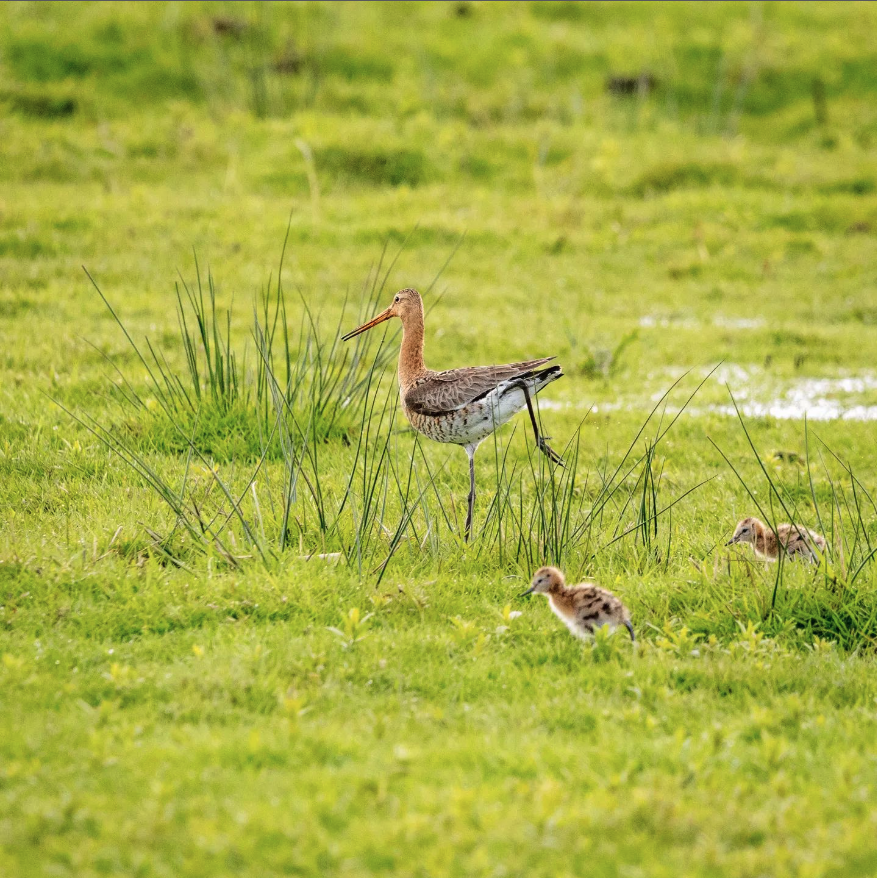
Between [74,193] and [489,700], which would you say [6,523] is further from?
[74,193]

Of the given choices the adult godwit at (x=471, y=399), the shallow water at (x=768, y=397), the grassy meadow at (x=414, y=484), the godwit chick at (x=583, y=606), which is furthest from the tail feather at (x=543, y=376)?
the shallow water at (x=768, y=397)

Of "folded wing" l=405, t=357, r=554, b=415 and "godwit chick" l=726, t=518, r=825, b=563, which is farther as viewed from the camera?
"folded wing" l=405, t=357, r=554, b=415

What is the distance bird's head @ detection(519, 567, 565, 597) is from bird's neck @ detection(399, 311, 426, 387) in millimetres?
2589

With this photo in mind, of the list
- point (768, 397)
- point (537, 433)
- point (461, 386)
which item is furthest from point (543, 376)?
point (768, 397)

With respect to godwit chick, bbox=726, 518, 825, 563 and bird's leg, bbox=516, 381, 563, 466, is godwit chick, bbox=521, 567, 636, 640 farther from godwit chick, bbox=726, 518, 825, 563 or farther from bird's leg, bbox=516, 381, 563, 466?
godwit chick, bbox=726, 518, 825, 563

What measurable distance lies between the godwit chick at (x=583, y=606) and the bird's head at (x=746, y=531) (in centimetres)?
131

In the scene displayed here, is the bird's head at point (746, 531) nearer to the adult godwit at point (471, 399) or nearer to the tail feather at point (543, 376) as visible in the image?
the adult godwit at point (471, 399)

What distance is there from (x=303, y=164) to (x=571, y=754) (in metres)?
13.9

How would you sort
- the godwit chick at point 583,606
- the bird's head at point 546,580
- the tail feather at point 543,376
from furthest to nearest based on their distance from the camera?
the tail feather at point 543,376 → the bird's head at point 546,580 → the godwit chick at point 583,606

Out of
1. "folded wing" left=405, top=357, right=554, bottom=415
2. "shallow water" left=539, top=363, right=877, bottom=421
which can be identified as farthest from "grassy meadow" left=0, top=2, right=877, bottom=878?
"folded wing" left=405, top=357, right=554, bottom=415

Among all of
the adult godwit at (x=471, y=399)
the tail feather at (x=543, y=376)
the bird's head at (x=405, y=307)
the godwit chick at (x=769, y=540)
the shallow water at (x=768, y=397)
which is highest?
the bird's head at (x=405, y=307)

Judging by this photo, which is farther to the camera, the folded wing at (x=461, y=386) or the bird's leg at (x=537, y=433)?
the folded wing at (x=461, y=386)

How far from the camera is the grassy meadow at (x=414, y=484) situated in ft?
13.8

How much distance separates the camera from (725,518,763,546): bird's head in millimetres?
6613
